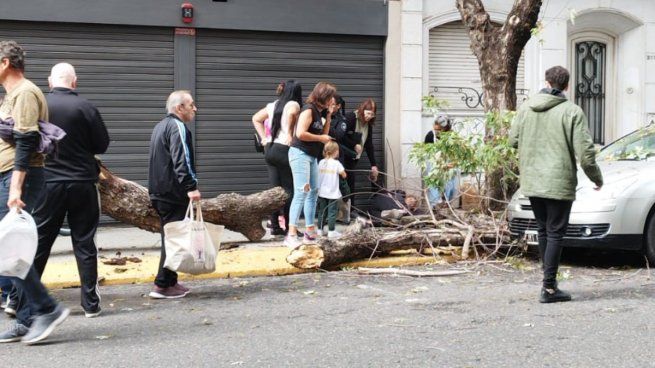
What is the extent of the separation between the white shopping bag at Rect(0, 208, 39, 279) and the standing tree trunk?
6596mm

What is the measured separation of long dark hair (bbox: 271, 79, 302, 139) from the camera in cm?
1052

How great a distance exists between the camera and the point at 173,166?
7199mm

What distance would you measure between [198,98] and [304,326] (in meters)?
7.17

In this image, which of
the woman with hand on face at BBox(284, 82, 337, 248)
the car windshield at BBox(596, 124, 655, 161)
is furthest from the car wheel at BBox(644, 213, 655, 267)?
the woman with hand on face at BBox(284, 82, 337, 248)

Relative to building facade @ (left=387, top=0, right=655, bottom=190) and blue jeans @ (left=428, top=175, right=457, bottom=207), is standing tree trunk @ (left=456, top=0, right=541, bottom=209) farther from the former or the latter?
building facade @ (left=387, top=0, right=655, bottom=190)

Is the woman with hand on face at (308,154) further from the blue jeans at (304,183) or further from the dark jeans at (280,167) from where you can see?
the dark jeans at (280,167)

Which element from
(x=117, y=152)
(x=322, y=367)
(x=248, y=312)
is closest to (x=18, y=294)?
(x=248, y=312)

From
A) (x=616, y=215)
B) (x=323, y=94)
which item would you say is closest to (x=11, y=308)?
(x=323, y=94)

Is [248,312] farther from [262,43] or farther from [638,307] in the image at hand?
[262,43]

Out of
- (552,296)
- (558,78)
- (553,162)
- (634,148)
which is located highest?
(558,78)

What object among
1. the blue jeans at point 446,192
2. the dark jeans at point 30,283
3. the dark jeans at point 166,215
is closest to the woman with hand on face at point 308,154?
the blue jeans at point 446,192

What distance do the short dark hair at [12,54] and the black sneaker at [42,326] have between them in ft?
Answer: 5.56

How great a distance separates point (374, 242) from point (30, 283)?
4.21m

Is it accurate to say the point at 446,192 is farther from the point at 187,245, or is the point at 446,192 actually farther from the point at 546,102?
the point at 187,245
